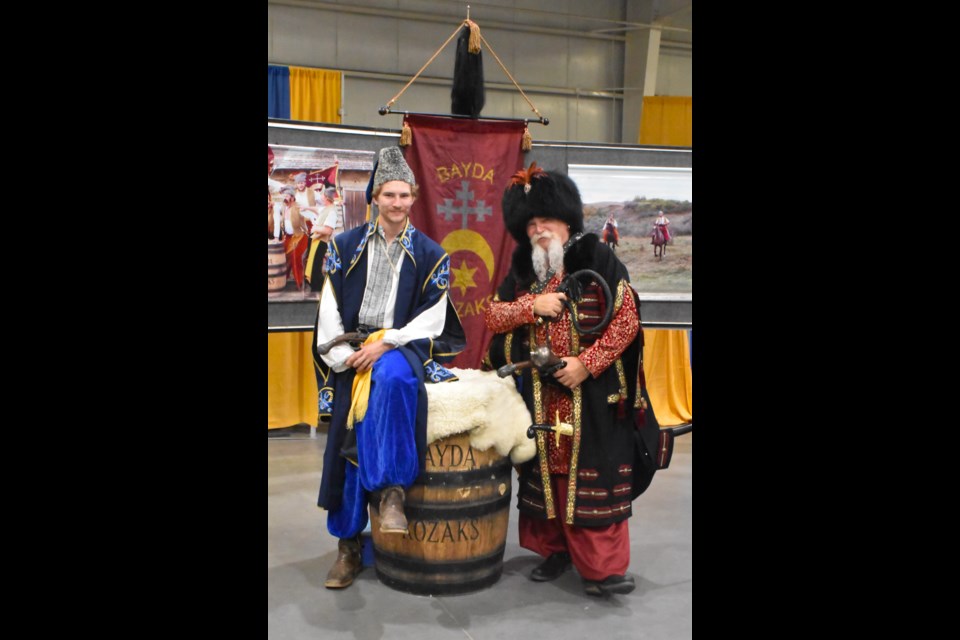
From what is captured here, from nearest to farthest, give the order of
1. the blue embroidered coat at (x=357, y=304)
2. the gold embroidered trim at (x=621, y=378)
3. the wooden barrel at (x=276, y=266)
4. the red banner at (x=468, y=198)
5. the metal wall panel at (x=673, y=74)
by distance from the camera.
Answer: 1. the gold embroidered trim at (x=621, y=378)
2. the blue embroidered coat at (x=357, y=304)
3. the red banner at (x=468, y=198)
4. the wooden barrel at (x=276, y=266)
5. the metal wall panel at (x=673, y=74)

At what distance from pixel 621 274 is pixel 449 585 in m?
1.42

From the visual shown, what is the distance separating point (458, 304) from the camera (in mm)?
5051

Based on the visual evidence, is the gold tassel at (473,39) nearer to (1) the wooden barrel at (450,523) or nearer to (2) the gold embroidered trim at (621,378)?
(2) the gold embroidered trim at (621,378)

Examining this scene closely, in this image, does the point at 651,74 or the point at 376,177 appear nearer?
the point at 376,177

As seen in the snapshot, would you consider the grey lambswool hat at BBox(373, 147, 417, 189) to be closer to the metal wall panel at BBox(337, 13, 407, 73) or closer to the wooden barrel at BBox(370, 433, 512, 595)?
the wooden barrel at BBox(370, 433, 512, 595)

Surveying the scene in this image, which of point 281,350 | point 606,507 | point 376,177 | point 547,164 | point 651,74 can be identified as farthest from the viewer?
point 651,74

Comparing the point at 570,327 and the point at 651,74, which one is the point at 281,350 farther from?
the point at 651,74

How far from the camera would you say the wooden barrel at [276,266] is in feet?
17.6

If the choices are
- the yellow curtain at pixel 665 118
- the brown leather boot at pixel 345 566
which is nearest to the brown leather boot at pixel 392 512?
the brown leather boot at pixel 345 566

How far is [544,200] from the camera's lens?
3406 mm

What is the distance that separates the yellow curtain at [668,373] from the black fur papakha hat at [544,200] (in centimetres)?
389

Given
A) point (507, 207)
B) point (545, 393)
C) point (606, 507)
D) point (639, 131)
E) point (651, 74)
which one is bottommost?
point (606, 507)

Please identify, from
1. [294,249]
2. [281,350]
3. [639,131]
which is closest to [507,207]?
[294,249]

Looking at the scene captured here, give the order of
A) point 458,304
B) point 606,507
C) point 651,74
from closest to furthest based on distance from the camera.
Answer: point 606,507, point 458,304, point 651,74
